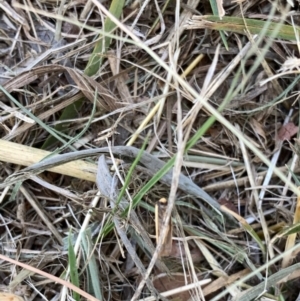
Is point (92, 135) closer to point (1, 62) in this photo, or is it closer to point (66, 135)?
point (66, 135)

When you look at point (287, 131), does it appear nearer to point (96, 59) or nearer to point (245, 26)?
point (245, 26)

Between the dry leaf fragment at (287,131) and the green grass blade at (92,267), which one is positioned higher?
the dry leaf fragment at (287,131)

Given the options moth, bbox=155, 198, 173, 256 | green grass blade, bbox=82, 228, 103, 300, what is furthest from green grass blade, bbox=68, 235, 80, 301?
moth, bbox=155, 198, 173, 256

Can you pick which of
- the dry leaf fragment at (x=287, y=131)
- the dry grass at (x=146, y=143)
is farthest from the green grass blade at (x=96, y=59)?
the dry leaf fragment at (x=287, y=131)

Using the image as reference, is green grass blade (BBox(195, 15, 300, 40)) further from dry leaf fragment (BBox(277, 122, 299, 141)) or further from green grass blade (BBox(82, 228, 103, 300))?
green grass blade (BBox(82, 228, 103, 300))

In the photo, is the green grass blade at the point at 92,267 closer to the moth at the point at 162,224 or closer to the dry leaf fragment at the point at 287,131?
the moth at the point at 162,224

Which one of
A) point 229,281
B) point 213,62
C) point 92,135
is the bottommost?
point 229,281

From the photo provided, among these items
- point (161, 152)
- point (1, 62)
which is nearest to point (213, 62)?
point (161, 152)
